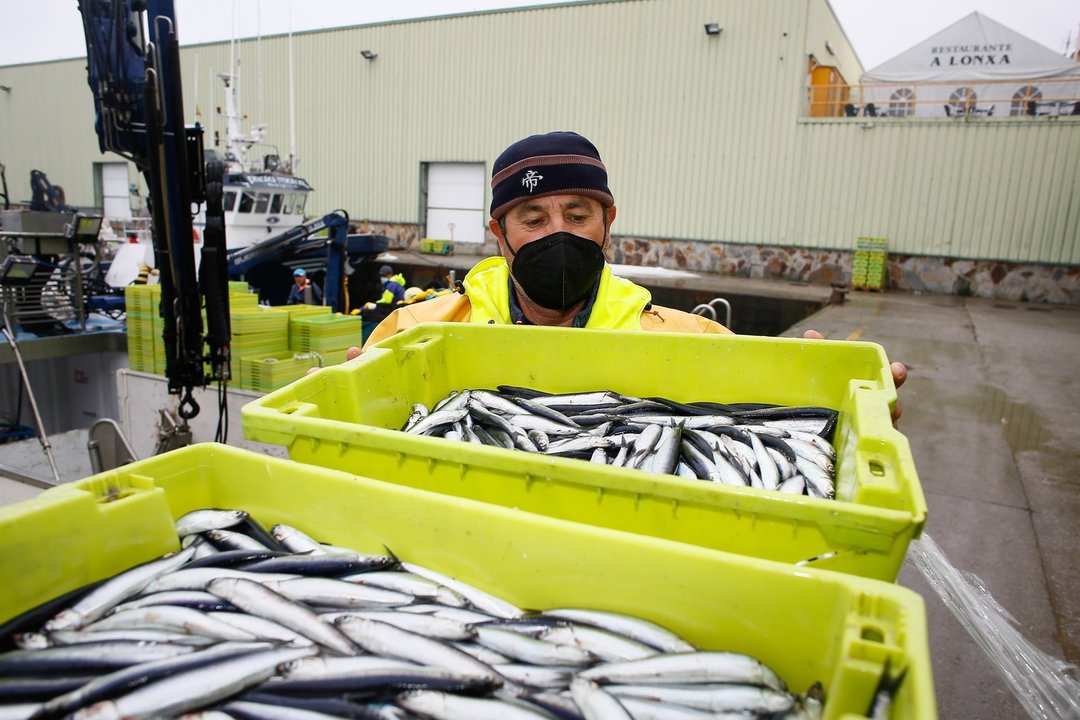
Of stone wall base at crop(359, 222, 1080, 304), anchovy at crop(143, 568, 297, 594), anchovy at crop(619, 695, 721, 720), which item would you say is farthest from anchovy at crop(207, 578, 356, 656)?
stone wall base at crop(359, 222, 1080, 304)

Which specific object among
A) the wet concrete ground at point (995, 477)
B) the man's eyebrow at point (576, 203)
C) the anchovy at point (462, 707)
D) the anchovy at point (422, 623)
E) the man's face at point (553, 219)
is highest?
the man's eyebrow at point (576, 203)

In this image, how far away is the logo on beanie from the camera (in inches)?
106

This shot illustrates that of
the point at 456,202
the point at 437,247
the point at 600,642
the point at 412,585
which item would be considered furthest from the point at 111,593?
the point at 456,202

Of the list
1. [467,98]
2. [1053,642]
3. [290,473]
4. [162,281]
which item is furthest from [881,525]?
[467,98]

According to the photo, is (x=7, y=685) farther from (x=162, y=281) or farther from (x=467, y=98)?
(x=467, y=98)

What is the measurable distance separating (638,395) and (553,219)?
0.83 metres

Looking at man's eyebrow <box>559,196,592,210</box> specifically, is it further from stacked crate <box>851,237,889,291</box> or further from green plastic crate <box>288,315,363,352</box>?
stacked crate <box>851,237,889,291</box>

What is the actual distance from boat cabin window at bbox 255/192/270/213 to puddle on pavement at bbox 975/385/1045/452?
530 inches

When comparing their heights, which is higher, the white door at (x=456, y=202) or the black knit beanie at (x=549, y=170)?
the white door at (x=456, y=202)

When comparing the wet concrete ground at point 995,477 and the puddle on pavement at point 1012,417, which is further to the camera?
the puddle on pavement at point 1012,417

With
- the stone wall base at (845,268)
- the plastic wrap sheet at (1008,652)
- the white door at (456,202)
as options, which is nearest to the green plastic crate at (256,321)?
the plastic wrap sheet at (1008,652)

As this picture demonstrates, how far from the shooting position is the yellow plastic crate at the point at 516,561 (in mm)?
946

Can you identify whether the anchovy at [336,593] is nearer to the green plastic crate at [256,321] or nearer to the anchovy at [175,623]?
the anchovy at [175,623]

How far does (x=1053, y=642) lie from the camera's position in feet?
10.4
